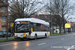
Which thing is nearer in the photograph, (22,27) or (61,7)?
(22,27)

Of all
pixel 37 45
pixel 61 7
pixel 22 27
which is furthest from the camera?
pixel 61 7

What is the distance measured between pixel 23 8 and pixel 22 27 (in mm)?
5171

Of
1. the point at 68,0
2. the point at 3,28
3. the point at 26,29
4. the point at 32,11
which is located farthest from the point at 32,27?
the point at 68,0

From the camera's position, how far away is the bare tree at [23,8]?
25750mm

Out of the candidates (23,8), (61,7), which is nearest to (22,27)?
(23,8)

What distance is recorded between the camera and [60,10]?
5406 centimetres

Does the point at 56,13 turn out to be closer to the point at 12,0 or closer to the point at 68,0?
the point at 68,0

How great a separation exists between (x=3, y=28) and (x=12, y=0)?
22026 millimetres

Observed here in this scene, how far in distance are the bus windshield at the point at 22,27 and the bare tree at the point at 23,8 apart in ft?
13.2

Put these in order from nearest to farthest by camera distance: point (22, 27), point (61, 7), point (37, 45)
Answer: point (37, 45) → point (22, 27) → point (61, 7)

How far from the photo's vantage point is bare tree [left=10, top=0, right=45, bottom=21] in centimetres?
2575

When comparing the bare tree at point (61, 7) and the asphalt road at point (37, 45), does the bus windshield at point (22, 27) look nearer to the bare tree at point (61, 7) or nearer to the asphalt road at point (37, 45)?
the asphalt road at point (37, 45)

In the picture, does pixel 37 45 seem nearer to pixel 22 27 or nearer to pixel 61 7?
pixel 22 27

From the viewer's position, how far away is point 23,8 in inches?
1029
